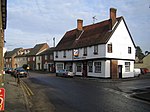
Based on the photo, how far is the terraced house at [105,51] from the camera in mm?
36375

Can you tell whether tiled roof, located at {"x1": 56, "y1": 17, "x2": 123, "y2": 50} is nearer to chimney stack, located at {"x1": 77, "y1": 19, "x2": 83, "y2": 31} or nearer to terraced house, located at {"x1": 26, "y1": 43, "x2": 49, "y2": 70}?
chimney stack, located at {"x1": 77, "y1": 19, "x2": 83, "y2": 31}

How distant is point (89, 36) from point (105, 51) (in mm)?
8078

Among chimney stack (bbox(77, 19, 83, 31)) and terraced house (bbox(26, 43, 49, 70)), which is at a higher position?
chimney stack (bbox(77, 19, 83, 31))

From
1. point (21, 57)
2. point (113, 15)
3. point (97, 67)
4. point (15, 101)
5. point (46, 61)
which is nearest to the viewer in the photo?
point (15, 101)

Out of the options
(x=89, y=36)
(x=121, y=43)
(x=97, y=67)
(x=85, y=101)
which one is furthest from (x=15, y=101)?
(x=89, y=36)

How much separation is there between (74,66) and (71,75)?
3.97 metres

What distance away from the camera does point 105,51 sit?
117 feet

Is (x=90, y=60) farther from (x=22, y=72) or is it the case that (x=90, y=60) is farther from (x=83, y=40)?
(x=22, y=72)

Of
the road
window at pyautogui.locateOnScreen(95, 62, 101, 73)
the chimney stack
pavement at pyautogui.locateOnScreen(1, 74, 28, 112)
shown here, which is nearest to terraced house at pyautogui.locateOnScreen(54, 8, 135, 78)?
window at pyautogui.locateOnScreen(95, 62, 101, 73)

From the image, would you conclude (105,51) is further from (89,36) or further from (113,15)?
(89,36)

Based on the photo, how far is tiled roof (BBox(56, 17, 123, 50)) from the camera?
1506 inches

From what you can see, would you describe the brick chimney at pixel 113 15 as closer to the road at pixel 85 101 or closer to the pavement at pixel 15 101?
the road at pixel 85 101

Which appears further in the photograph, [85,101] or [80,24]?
[80,24]

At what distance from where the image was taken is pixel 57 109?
36.6 ft
